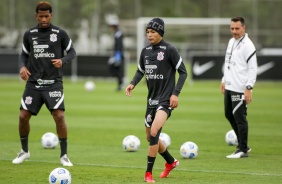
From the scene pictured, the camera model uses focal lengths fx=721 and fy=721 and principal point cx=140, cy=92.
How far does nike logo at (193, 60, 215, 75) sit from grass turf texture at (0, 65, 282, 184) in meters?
4.86

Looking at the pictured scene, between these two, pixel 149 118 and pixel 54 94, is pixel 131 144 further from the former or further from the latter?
pixel 149 118

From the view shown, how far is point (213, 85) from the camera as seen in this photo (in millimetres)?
32750

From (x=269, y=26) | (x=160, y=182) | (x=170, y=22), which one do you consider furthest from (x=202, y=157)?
(x=269, y=26)

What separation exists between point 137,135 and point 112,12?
28056 mm

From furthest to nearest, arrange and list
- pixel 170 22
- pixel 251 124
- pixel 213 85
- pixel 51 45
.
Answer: pixel 170 22 → pixel 213 85 → pixel 251 124 → pixel 51 45

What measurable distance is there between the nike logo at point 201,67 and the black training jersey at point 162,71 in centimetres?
2202

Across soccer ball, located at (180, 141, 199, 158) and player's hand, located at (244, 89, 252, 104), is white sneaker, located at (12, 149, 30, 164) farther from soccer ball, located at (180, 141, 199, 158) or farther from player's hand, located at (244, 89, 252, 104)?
player's hand, located at (244, 89, 252, 104)

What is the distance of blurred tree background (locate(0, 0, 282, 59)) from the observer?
41.9m

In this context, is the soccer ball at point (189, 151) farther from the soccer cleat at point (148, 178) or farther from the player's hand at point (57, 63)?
the player's hand at point (57, 63)

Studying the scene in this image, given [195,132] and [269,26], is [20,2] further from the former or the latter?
[195,132]

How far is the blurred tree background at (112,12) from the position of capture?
41906mm

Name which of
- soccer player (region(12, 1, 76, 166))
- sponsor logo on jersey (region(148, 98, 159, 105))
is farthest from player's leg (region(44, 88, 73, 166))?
sponsor logo on jersey (region(148, 98, 159, 105))

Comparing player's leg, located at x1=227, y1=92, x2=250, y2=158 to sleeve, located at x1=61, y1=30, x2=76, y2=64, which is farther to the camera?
player's leg, located at x1=227, y1=92, x2=250, y2=158

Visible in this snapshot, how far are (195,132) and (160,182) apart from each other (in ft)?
20.6
